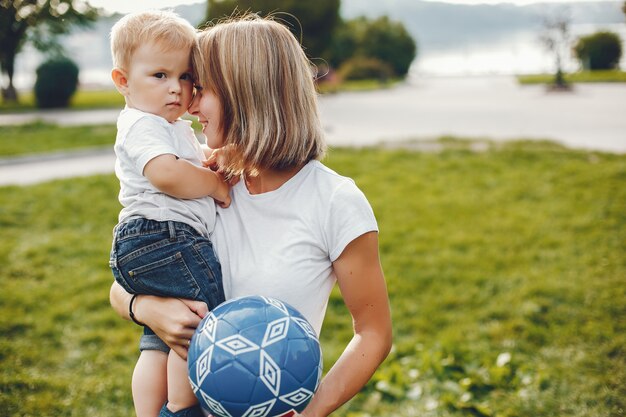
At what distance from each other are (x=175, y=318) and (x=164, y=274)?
0.14 metres

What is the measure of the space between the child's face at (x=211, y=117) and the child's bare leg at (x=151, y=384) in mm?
715

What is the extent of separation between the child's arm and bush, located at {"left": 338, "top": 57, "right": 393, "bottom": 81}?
28652mm

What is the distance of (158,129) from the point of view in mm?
1846

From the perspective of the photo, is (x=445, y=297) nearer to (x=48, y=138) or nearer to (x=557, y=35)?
(x=48, y=138)

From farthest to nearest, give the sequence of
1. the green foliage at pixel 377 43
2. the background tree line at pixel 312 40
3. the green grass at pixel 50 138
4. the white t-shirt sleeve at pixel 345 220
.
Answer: the green foliage at pixel 377 43 → the green grass at pixel 50 138 → the background tree line at pixel 312 40 → the white t-shirt sleeve at pixel 345 220

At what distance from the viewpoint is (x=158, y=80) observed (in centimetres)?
188

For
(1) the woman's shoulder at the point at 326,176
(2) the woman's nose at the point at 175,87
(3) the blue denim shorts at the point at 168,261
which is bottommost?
(3) the blue denim shorts at the point at 168,261

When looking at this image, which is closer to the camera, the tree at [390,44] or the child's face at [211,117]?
the child's face at [211,117]

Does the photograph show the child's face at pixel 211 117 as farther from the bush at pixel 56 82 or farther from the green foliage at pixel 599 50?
the green foliage at pixel 599 50

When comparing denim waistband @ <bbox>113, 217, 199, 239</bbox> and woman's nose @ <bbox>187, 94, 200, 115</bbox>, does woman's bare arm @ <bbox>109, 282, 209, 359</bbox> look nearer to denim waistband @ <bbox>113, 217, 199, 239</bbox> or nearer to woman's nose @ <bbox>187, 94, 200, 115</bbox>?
denim waistband @ <bbox>113, 217, 199, 239</bbox>

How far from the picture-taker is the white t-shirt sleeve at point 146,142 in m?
1.77

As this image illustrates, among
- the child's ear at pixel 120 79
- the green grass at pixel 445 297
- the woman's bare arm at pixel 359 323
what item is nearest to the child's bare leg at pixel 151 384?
the woman's bare arm at pixel 359 323

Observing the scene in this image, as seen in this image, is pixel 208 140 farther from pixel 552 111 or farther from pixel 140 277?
pixel 552 111

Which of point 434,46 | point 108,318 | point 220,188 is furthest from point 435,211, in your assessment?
point 434,46
